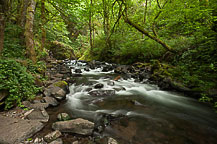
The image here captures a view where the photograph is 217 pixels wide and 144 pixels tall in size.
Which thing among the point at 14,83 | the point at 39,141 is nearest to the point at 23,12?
the point at 14,83

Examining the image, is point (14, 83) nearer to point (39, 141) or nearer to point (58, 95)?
point (58, 95)

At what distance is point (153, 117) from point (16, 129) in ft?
10.9

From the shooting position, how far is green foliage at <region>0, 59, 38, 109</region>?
8.64 ft

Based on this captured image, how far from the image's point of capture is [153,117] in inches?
128

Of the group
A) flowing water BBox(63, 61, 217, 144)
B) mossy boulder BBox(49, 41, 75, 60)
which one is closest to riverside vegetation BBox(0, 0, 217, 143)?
flowing water BBox(63, 61, 217, 144)

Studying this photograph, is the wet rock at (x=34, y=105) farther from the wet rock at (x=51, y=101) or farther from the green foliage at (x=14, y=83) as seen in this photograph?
the wet rock at (x=51, y=101)

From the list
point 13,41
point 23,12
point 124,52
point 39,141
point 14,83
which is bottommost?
point 39,141

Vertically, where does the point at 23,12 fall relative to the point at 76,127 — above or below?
above

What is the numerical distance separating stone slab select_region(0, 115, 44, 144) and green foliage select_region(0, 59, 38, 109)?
495 millimetres

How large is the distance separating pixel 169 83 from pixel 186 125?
3175 mm

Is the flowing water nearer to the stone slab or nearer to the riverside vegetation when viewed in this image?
the riverside vegetation

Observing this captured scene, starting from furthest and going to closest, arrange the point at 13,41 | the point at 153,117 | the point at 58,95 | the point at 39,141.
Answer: the point at 13,41, the point at 58,95, the point at 153,117, the point at 39,141

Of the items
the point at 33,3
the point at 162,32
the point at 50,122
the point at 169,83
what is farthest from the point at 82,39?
the point at 50,122

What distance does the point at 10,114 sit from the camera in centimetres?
252
